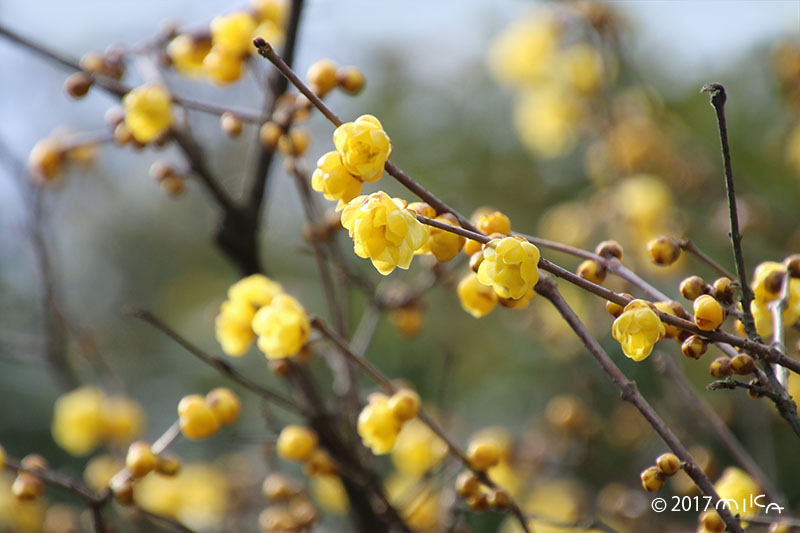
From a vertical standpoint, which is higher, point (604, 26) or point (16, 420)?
point (604, 26)

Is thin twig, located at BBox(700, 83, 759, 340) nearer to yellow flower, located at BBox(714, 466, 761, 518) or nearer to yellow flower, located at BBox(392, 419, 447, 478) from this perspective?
yellow flower, located at BBox(714, 466, 761, 518)

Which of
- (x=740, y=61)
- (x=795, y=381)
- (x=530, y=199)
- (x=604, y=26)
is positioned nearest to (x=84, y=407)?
(x=795, y=381)

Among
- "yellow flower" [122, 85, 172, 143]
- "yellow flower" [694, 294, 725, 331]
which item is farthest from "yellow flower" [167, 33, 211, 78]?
"yellow flower" [694, 294, 725, 331]

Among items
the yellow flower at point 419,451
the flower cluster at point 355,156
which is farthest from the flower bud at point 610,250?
the yellow flower at point 419,451

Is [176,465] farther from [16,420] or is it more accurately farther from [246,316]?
[16,420]

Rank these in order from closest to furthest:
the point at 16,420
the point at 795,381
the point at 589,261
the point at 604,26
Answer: the point at 589,261, the point at 795,381, the point at 604,26, the point at 16,420

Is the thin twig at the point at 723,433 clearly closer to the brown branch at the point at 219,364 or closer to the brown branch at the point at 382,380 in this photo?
the brown branch at the point at 382,380
